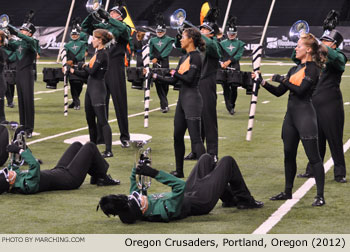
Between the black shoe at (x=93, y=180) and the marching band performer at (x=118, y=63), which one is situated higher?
the marching band performer at (x=118, y=63)

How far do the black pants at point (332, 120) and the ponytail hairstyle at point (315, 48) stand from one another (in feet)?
5.11

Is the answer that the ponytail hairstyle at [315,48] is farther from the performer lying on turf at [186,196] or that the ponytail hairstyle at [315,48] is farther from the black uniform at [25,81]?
the black uniform at [25,81]

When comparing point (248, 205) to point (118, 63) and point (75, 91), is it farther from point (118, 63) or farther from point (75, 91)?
point (75, 91)

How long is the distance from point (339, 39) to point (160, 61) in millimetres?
10454

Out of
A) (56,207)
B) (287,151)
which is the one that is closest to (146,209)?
(56,207)

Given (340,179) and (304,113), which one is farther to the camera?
(340,179)

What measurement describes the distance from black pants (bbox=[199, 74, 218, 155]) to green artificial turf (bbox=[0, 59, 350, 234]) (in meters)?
0.41

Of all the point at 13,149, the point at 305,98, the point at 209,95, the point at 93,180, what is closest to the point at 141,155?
the point at 13,149

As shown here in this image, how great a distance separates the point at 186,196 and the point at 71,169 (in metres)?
1.77

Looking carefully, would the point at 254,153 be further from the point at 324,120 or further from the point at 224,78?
the point at 224,78

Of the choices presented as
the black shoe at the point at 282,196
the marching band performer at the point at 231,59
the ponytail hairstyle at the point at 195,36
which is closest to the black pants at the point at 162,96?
the marching band performer at the point at 231,59

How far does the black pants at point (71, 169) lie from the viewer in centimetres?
941

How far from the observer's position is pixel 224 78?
690 inches

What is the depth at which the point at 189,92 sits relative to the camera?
10703mm
